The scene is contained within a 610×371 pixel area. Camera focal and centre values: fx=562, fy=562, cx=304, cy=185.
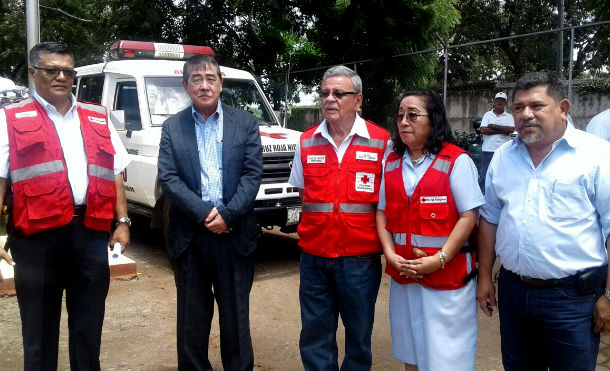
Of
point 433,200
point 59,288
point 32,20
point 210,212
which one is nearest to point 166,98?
point 32,20

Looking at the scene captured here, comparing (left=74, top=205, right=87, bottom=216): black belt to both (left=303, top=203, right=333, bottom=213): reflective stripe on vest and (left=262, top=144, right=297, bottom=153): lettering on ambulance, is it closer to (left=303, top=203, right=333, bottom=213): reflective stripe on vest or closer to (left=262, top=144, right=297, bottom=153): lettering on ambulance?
(left=303, top=203, right=333, bottom=213): reflective stripe on vest

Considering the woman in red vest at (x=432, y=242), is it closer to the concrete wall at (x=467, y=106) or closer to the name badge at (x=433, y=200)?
the name badge at (x=433, y=200)

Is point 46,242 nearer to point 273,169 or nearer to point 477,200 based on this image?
point 477,200

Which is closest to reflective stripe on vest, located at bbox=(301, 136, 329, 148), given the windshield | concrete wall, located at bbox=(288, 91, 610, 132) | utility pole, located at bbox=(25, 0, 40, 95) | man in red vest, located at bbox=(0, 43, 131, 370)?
man in red vest, located at bbox=(0, 43, 131, 370)

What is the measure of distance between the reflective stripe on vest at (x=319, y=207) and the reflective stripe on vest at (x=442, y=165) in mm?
604

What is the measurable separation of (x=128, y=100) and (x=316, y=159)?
435 cm

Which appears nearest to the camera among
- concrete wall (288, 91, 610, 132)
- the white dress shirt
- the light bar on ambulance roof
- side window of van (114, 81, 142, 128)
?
the white dress shirt

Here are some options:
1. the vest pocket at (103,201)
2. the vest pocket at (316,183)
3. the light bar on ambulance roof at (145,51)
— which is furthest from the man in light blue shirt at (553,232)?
the light bar on ambulance roof at (145,51)

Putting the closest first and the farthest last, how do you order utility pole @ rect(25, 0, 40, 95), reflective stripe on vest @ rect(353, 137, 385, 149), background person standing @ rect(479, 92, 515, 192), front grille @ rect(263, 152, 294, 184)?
reflective stripe on vest @ rect(353, 137, 385, 149) → front grille @ rect(263, 152, 294, 184) → background person standing @ rect(479, 92, 515, 192) → utility pole @ rect(25, 0, 40, 95)

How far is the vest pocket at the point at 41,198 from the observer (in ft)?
9.28

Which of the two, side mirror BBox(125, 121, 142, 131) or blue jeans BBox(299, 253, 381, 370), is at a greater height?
side mirror BBox(125, 121, 142, 131)

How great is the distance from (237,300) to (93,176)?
1080mm

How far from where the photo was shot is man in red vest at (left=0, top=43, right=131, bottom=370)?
9.36 ft

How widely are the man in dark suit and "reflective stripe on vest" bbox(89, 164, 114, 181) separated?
0.28m
